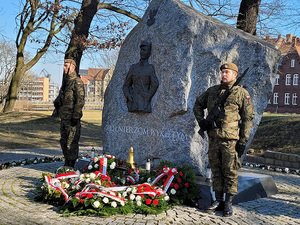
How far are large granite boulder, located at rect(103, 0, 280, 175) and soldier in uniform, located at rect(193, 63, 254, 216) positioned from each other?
1087 millimetres

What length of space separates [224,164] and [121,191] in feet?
5.16

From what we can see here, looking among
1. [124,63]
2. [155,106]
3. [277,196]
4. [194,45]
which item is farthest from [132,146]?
[277,196]

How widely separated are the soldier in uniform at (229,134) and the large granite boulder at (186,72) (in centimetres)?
109

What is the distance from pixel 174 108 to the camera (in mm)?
6574

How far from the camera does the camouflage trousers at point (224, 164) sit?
202 inches

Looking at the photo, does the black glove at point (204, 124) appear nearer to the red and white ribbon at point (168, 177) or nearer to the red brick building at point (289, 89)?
the red and white ribbon at point (168, 177)

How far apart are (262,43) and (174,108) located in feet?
6.82

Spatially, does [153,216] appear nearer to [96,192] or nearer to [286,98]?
[96,192]

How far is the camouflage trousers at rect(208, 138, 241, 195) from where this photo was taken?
512 centimetres

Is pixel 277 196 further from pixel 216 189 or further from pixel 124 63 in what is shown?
pixel 124 63

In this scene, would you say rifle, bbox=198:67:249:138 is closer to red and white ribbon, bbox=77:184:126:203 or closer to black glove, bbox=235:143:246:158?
black glove, bbox=235:143:246:158

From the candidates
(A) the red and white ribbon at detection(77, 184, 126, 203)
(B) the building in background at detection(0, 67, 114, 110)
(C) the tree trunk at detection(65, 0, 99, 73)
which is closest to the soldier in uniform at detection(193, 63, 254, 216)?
(A) the red and white ribbon at detection(77, 184, 126, 203)

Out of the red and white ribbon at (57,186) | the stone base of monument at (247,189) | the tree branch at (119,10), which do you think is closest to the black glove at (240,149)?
the stone base of monument at (247,189)

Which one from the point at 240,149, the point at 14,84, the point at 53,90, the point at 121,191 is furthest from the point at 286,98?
the point at 53,90
